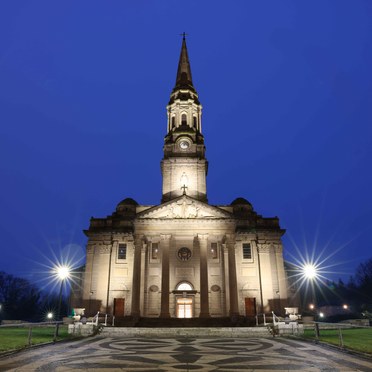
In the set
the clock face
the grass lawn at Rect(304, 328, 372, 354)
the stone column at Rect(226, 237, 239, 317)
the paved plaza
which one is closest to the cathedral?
the stone column at Rect(226, 237, 239, 317)

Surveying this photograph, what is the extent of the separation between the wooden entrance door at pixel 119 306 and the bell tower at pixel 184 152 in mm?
14436

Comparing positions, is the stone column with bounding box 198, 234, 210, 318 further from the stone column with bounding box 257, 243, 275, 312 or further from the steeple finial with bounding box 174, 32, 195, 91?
the steeple finial with bounding box 174, 32, 195, 91

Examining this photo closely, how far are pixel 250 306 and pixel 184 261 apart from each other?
393 inches

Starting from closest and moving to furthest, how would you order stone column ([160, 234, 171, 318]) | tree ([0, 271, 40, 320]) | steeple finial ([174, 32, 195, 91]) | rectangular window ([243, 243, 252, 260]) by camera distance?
1. stone column ([160, 234, 171, 318])
2. rectangular window ([243, 243, 252, 260])
3. steeple finial ([174, 32, 195, 91])
4. tree ([0, 271, 40, 320])

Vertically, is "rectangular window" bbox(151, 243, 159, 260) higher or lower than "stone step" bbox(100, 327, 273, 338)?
higher

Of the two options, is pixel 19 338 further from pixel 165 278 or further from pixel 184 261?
pixel 184 261

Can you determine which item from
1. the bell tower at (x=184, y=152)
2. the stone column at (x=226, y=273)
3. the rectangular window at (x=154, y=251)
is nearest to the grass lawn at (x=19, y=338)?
the rectangular window at (x=154, y=251)

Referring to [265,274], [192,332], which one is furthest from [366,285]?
[192,332]

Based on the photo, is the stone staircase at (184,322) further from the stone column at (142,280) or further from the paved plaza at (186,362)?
the paved plaza at (186,362)

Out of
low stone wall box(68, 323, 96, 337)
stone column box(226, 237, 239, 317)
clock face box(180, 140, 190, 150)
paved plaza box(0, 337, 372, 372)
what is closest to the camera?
paved plaza box(0, 337, 372, 372)

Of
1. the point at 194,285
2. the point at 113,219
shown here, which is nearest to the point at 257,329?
the point at 194,285

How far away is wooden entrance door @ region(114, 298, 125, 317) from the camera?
40.8 m

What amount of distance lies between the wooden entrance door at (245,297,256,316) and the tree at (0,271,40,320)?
52483 millimetres

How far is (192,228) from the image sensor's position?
38.8 metres
